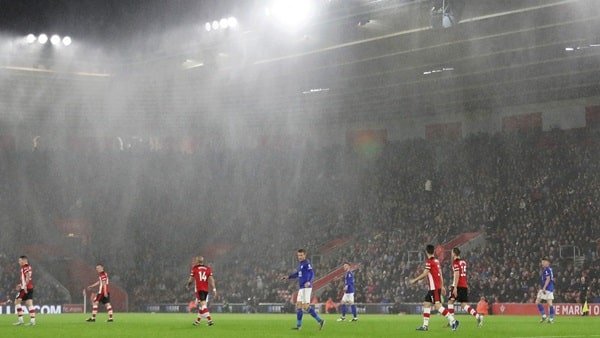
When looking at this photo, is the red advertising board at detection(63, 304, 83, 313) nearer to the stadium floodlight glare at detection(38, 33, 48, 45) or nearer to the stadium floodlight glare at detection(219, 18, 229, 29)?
the stadium floodlight glare at detection(38, 33, 48, 45)

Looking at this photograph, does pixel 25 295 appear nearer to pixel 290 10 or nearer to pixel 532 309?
pixel 290 10

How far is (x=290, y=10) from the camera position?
139 ft

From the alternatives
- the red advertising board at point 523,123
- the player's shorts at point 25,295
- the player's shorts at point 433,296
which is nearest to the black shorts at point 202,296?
the player's shorts at point 25,295

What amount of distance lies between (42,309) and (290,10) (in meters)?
20.9

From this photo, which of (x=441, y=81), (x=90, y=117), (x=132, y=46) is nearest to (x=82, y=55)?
(x=132, y=46)

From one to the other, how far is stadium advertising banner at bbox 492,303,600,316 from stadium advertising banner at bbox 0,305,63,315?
2221 centimetres

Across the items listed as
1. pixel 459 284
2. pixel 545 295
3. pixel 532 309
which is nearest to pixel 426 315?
pixel 459 284

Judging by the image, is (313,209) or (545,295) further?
(313,209)

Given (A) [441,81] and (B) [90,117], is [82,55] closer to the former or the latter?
(B) [90,117]

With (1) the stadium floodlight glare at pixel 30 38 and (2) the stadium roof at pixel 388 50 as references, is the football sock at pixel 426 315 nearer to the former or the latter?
(2) the stadium roof at pixel 388 50

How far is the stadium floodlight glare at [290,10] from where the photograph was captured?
42031mm

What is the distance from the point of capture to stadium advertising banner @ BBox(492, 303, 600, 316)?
39.8 metres

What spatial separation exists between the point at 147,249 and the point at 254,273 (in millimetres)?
8532

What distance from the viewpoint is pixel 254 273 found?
180 ft
